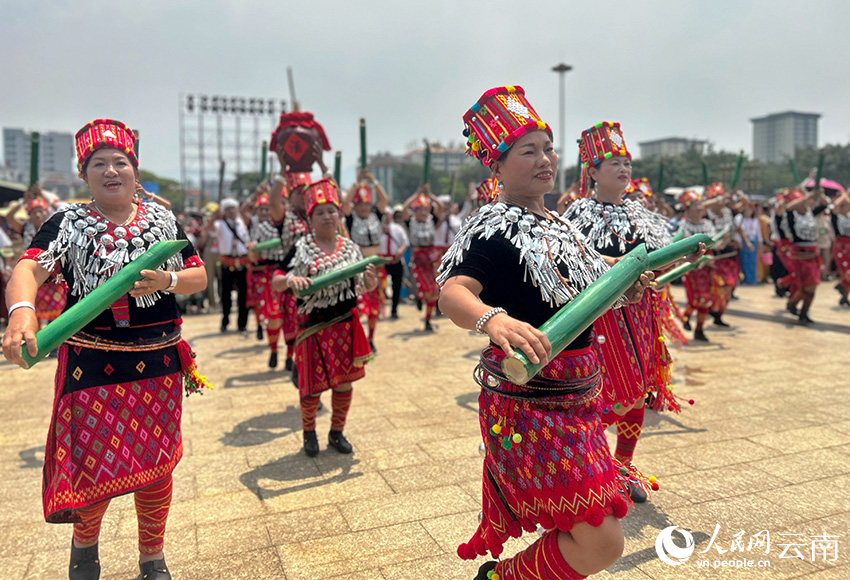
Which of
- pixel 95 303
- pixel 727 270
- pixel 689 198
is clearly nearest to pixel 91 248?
pixel 95 303

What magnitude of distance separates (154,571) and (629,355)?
103 inches

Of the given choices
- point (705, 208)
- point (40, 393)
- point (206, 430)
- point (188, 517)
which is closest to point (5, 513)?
point (188, 517)

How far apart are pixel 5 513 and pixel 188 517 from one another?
43.5 inches

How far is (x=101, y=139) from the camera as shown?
9.06 feet

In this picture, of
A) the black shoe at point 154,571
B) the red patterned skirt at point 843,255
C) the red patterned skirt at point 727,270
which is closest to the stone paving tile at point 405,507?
the black shoe at point 154,571

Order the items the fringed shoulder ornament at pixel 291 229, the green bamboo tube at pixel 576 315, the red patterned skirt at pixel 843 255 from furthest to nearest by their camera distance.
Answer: the red patterned skirt at pixel 843 255
the fringed shoulder ornament at pixel 291 229
the green bamboo tube at pixel 576 315

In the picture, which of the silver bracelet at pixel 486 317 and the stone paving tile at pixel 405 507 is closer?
the silver bracelet at pixel 486 317

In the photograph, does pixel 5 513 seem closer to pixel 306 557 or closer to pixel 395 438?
pixel 306 557

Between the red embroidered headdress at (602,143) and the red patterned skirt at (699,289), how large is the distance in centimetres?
545

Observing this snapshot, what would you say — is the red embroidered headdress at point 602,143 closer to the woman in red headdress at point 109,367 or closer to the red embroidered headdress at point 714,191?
the woman in red headdress at point 109,367

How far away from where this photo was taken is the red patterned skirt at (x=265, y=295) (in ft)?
24.8

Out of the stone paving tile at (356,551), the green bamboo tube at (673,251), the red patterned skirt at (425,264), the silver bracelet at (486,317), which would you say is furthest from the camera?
the red patterned skirt at (425,264)

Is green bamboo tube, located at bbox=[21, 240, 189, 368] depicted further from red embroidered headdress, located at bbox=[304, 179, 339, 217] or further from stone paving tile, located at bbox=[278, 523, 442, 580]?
red embroidered headdress, located at bbox=[304, 179, 339, 217]

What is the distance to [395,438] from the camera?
4.85m
